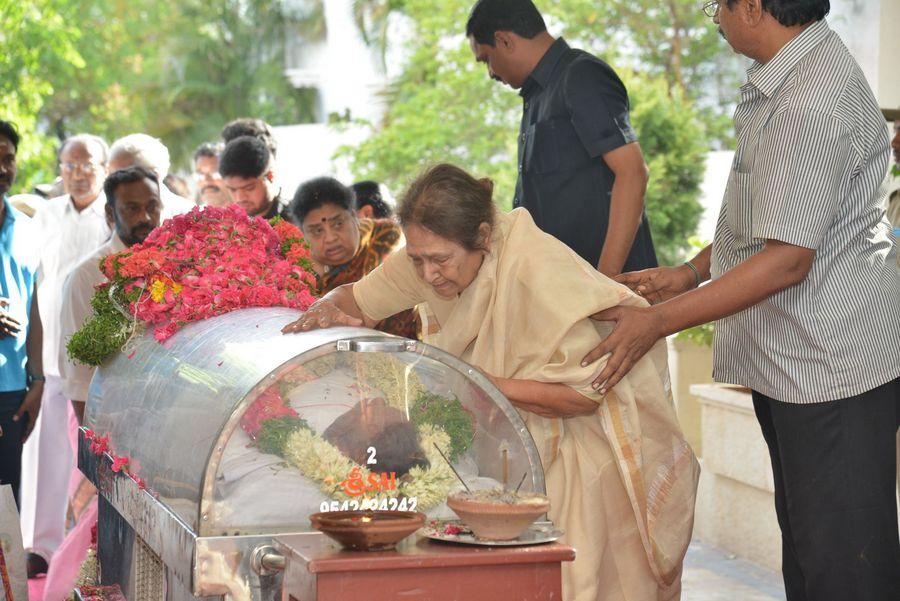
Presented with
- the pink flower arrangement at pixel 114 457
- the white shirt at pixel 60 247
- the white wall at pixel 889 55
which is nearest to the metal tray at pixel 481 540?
the pink flower arrangement at pixel 114 457

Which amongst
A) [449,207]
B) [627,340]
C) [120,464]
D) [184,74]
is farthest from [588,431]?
[184,74]

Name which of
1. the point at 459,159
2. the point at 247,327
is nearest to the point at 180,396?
the point at 247,327

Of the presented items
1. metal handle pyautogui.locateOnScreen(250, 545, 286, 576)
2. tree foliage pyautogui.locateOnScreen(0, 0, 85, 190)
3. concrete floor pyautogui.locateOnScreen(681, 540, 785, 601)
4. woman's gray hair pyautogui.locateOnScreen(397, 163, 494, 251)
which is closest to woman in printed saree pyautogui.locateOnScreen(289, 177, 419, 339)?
woman's gray hair pyautogui.locateOnScreen(397, 163, 494, 251)

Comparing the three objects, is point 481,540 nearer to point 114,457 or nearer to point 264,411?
point 264,411

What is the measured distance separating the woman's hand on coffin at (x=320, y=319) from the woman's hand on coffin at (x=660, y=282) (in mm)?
950

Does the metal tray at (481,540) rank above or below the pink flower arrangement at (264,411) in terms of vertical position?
below

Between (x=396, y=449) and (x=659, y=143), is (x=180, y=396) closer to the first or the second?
(x=396, y=449)

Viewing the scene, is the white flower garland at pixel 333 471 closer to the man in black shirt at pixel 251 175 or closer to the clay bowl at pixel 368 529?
the clay bowl at pixel 368 529

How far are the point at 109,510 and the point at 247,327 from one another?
122cm

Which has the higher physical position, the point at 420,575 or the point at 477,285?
the point at 477,285

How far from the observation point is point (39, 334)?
22.2 feet

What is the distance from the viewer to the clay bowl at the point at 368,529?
2.78 metres

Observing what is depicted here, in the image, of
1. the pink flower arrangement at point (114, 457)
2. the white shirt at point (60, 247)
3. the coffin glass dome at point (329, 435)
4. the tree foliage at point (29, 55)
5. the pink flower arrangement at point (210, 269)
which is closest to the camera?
the coffin glass dome at point (329, 435)

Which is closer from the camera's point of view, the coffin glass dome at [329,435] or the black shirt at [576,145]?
the coffin glass dome at [329,435]
